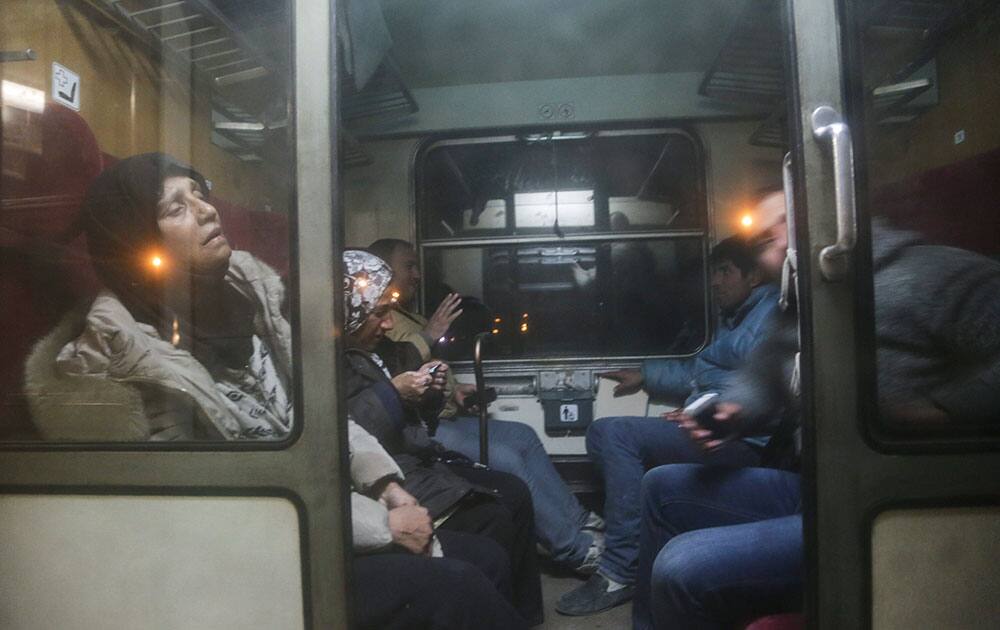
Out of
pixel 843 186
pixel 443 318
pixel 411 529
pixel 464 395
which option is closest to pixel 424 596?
pixel 411 529

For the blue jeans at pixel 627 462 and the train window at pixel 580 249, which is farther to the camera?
the train window at pixel 580 249

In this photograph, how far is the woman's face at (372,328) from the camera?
2033 millimetres

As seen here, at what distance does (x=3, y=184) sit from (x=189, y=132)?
397mm

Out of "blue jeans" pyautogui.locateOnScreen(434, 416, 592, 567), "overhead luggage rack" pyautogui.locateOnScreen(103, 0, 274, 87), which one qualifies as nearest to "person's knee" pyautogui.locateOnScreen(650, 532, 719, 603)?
"blue jeans" pyautogui.locateOnScreen(434, 416, 592, 567)

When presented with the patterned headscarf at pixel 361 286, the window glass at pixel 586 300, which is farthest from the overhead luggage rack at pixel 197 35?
the window glass at pixel 586 300

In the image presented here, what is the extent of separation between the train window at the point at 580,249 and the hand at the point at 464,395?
0.81 feet

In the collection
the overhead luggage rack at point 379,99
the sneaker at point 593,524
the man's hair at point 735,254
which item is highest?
the overhead luggage rack at point 379,99

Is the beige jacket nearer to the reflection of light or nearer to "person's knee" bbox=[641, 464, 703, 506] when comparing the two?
"person's knee" bbox=[641, 464, 703, 506]

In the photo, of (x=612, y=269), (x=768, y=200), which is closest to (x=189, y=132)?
(x=768, y=200)

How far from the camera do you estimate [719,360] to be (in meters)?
2.94

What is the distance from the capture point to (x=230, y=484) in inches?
46.8

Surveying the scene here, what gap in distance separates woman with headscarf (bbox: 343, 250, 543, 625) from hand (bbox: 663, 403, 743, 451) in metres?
0.71

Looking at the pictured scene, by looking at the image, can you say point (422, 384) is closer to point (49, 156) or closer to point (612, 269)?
point (49, 156)

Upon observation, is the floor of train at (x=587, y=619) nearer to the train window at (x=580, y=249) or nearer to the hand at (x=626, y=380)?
the hand at (x=626, y=380)
